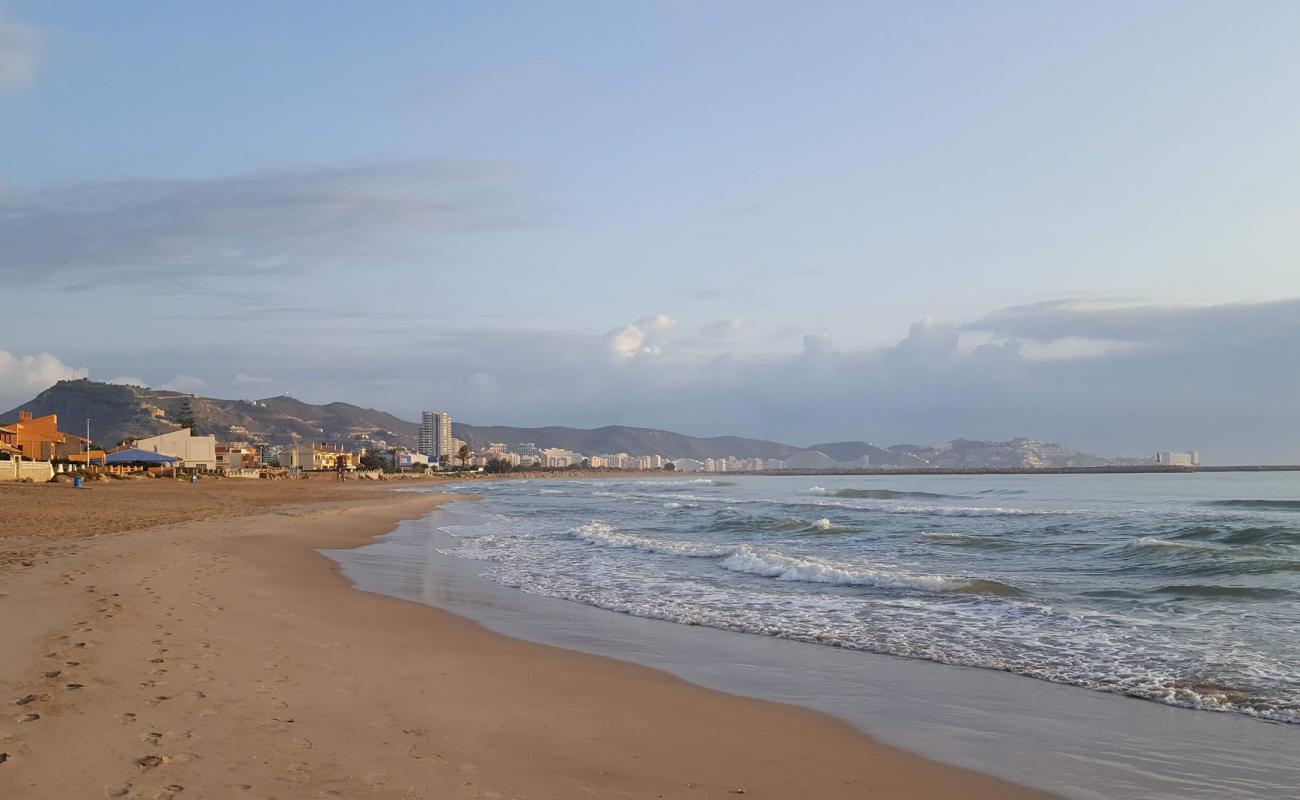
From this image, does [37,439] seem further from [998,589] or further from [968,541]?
[998,589]

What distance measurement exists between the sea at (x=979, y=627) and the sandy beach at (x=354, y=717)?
0.70 metres

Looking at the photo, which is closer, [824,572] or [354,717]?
[354,717]

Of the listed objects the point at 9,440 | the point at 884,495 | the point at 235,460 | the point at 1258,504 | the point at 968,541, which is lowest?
the point at 884,495

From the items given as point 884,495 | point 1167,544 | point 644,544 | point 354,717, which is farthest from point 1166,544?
point 884,495

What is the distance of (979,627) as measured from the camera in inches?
370

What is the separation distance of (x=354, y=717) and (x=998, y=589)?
31.6 feet

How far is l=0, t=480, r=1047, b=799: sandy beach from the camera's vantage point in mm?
3961

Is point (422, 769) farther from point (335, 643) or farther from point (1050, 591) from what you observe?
point (1050, 591)

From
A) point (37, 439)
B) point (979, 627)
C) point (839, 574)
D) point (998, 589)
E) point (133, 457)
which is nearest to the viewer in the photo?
point (979, 627)

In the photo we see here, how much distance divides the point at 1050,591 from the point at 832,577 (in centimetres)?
312

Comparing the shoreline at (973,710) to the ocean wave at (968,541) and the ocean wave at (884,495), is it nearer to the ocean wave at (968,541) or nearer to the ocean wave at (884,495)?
the ocean wave at (968,541)

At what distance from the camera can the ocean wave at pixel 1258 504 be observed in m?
31.4

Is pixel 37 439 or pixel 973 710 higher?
pixel 37 439

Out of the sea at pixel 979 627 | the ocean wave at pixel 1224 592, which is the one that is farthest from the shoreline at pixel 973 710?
the ocean wave at pixel 1224 592
